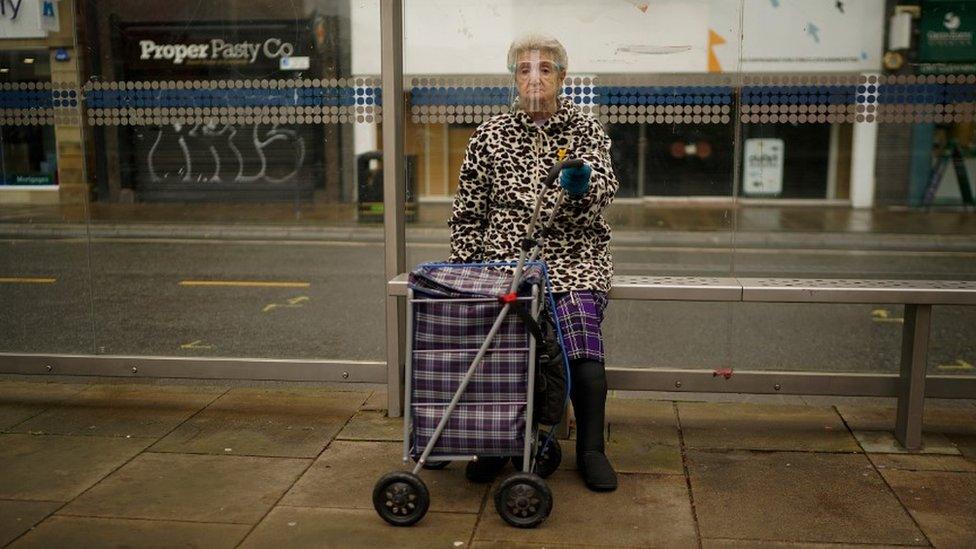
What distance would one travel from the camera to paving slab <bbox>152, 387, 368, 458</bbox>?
4.63m

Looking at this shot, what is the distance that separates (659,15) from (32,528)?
159 inches

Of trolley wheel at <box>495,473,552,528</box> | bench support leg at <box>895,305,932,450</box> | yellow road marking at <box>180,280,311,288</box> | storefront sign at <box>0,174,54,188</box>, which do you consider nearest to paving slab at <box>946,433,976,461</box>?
bench support leg at <box>895,305,932,450</box>

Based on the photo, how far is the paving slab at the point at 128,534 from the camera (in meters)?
3.56

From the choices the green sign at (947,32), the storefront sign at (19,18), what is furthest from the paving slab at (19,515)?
the green sign at (947,32)

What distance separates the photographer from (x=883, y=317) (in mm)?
8461

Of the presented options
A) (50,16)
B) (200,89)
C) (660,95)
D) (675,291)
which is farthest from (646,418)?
(50,16)

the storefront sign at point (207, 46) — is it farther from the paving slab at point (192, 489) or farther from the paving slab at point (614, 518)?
the paving slab at point (614, 518)

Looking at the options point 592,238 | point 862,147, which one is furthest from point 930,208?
point 592,238

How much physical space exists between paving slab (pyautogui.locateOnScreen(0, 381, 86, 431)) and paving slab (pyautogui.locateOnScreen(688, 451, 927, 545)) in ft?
11.4

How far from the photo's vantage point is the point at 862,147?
9070 millimetres

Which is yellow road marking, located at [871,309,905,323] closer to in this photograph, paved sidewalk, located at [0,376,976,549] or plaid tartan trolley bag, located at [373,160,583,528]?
paved sidewalk, located at [0,376,976,549]

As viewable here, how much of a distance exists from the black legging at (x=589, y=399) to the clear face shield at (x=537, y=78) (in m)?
1.12

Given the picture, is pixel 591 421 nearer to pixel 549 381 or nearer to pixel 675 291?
pixel 549 381

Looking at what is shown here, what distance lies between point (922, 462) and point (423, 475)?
7.44 ft
